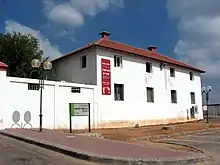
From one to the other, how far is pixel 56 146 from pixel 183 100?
2557cm

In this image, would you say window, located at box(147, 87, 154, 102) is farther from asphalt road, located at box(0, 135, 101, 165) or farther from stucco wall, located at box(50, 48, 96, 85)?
asphalt road, located at box(0, 135, 101, 165)

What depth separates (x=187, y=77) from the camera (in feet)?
120

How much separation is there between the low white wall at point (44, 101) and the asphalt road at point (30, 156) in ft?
21.4

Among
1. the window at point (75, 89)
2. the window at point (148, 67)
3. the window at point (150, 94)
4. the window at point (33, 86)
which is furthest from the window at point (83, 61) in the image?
the window at point (33, 86)

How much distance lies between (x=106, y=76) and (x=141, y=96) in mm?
4811

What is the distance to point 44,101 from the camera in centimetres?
2091

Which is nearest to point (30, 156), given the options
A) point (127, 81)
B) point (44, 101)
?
point (44, 101)

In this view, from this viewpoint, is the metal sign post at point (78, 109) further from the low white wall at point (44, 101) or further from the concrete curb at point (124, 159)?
the concrete curb at point (124, 159)

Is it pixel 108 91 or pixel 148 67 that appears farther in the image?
pixel 148 67

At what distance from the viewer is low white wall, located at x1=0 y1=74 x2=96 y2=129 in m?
19.0

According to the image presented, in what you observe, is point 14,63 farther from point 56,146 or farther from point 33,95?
point 56,146

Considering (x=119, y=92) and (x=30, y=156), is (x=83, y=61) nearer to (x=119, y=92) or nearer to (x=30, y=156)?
(x=119, y=92)

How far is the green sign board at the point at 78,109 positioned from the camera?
20352 mm

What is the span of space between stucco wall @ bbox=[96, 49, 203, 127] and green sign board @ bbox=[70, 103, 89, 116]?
4.16 meters
